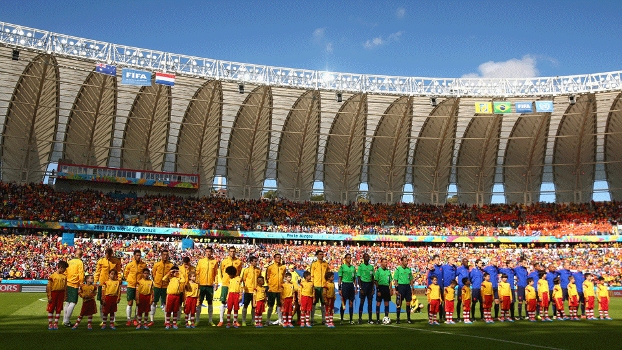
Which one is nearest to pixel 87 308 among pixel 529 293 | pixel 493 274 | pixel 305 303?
pixel 305 303

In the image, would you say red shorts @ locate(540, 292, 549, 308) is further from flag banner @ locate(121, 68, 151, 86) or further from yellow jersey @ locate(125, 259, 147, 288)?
flag banner @ locate(121, 68, 151, 86)

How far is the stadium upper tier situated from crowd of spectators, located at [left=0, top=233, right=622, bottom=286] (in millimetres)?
8592

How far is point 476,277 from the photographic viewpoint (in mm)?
17578

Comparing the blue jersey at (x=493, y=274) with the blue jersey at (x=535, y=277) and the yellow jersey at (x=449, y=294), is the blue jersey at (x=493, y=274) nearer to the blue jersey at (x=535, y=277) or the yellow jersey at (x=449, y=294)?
the blue jersey at (x=535, y=277)

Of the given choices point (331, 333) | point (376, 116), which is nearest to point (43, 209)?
point (376, 116)

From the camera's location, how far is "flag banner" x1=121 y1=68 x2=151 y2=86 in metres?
36.9

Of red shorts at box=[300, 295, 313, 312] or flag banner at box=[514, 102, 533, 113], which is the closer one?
red shorts at box=[300, 295, 313, 312]

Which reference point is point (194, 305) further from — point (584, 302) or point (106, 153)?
point (106, 153)

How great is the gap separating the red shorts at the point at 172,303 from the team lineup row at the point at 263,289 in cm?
3

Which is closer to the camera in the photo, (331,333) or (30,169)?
(331,333)

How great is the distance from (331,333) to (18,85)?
41128mm

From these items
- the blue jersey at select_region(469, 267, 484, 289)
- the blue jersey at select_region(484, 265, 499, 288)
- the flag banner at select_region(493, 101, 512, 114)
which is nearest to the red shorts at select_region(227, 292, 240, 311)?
the blue jersey at select_region(469, 267, 484, 289)

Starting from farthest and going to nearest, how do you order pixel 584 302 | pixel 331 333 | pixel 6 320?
pixel 584 302 < pixel 6 320 < pixel 331 333

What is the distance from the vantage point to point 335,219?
54.9 metres
